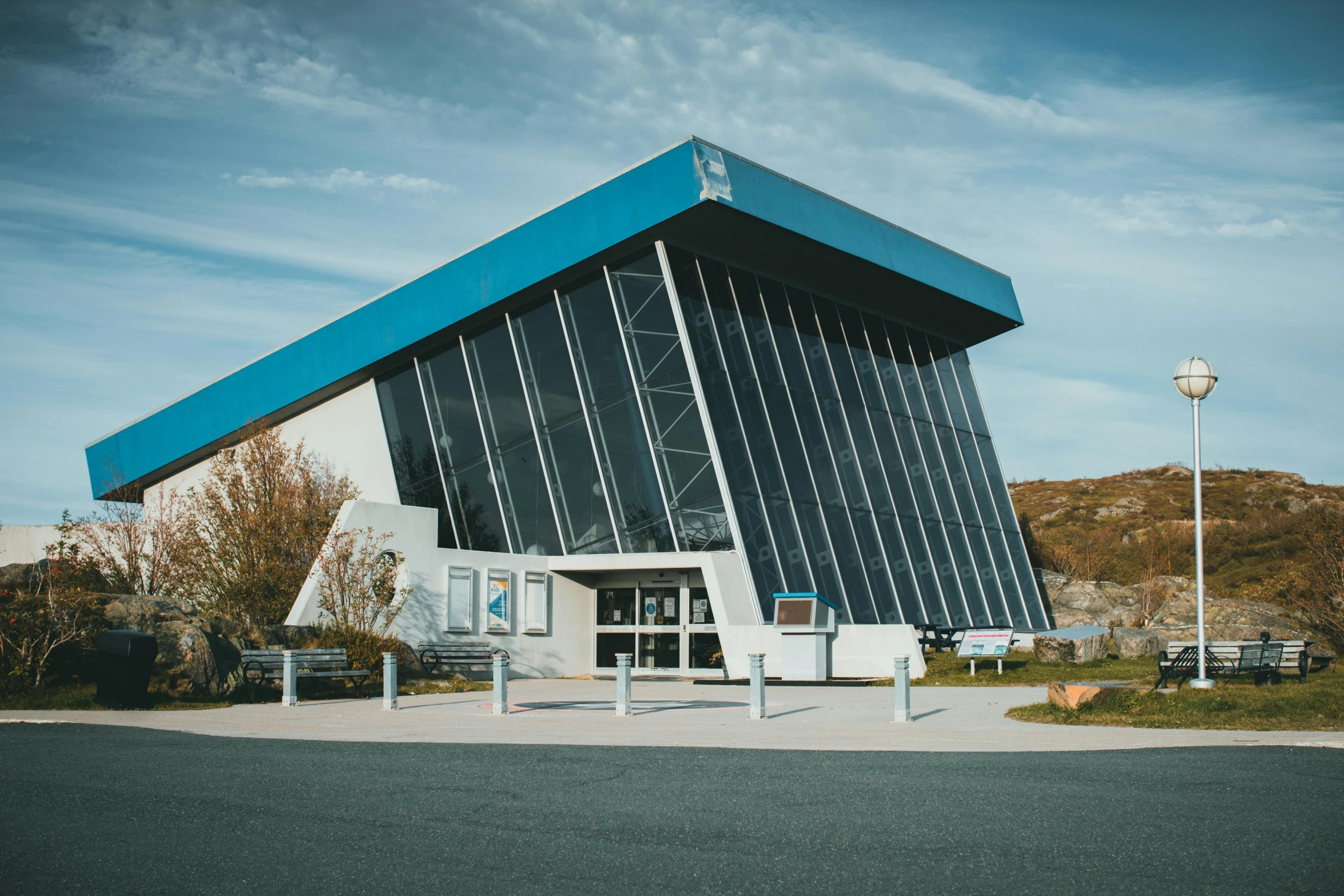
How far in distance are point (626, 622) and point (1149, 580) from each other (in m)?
23.2

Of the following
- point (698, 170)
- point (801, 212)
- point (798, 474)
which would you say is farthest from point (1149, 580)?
point (698, 170)

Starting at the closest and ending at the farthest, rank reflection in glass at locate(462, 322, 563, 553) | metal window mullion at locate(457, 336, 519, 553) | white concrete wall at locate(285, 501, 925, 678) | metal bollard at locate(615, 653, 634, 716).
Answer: metal bollard at locate(615, 653, 634, 716)
white concrete wall at locate(285, 501, 925, 678)
reflection in glass at locate(462, 322, 563, 553)
metal window mullion at locate(457, 336, 519, 553)

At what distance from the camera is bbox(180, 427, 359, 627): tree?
24.2 metres

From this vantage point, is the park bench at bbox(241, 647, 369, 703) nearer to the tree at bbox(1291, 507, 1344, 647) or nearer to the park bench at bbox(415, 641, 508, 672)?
the park bench at bbox(415, 641, 508, 672)

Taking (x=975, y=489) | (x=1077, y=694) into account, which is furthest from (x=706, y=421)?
(x=975, y=489)

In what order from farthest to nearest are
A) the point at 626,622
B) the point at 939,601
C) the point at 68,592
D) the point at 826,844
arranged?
1. the point at 939,601
2. the point at 626,622
3. the point at 68,592
4. the point at 826,844

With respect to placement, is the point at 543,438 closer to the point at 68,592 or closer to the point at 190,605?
the point at 190,605

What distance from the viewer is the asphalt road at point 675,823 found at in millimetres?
4898

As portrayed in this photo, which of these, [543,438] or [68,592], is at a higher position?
[543,438]

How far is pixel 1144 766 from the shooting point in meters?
8.62

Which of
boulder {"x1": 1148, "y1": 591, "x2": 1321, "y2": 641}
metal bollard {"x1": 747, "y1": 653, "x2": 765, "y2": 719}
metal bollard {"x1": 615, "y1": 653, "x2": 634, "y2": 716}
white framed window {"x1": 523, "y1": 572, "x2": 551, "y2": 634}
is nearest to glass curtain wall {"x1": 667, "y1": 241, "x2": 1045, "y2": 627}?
boulder {"x1": 1148, "y1": 591, "x2": 1321, "y2": 641}

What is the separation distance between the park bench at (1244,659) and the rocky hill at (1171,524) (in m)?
17.1

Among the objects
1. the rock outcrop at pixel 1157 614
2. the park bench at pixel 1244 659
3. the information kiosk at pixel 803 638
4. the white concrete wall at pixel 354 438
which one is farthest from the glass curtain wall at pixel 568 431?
the rock outcrop at pixel 1157 614

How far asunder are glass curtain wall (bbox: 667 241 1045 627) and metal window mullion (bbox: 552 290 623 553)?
9.93 ft
